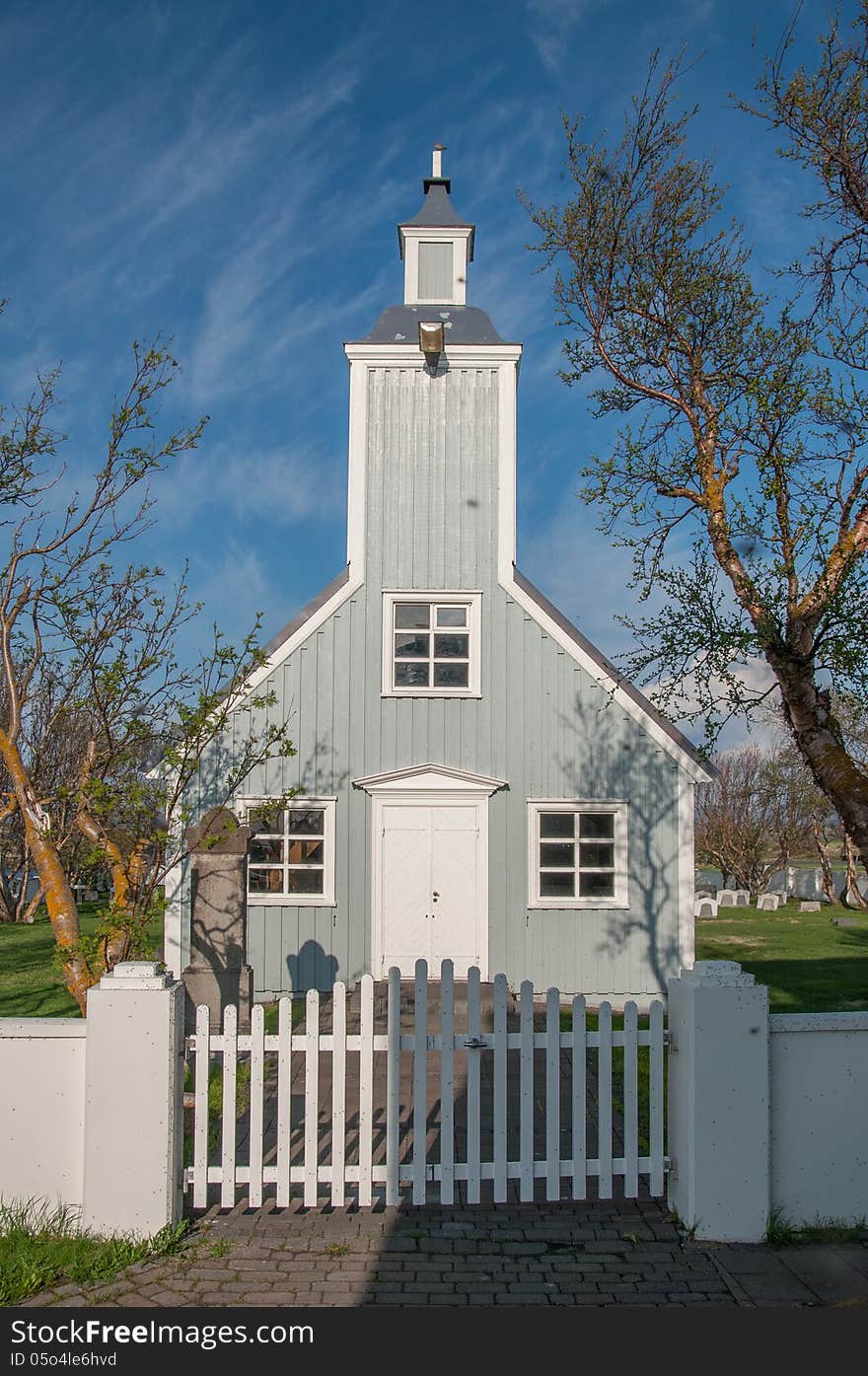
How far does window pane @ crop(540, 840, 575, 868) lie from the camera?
15133mm

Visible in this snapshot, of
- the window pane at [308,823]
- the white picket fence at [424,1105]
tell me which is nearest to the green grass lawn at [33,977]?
the window pane at [308,823]

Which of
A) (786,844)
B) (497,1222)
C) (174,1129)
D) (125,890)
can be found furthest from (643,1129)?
(786,844)

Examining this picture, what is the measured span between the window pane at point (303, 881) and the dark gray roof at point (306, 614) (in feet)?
10.4

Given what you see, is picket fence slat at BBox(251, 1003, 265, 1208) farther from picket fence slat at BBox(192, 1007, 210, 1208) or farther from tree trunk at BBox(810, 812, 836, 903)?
tree trunk at BBox(810, 812, 836, 903)

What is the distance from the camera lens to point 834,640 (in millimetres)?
8773

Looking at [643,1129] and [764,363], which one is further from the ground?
[764,363]

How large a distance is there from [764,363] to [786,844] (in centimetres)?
3129

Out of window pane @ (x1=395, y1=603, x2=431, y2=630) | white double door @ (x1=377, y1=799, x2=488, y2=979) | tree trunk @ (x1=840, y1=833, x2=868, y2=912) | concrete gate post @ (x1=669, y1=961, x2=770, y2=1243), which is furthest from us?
tree trunk @ (x1=840, y1=833, x2=868, y2=912)

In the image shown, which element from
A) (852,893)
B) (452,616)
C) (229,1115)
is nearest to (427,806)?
(452,616)

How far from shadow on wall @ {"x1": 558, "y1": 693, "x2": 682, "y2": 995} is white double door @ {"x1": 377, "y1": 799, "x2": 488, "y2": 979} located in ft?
5.52

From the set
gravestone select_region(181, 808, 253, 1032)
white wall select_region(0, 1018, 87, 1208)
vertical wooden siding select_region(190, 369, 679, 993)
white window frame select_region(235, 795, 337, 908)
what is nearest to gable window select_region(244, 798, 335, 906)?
white window frame select_region(235, 795, 337, 908)

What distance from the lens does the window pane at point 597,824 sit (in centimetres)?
1520

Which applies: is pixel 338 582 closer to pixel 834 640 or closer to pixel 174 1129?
pixel 834 640

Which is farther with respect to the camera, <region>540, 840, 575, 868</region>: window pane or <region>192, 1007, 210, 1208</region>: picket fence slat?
<region>540, 840, 575, 868</region>: window pane
